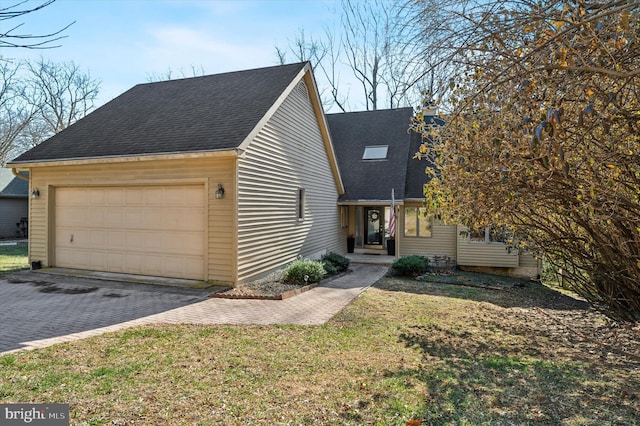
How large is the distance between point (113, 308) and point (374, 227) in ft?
42.0

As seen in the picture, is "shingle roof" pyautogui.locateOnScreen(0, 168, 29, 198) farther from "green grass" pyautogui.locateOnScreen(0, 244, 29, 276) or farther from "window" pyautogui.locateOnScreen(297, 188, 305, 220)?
"window" pyautogui.locateOnScreen(297, 188, 305, 220)

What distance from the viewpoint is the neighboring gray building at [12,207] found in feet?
73.6

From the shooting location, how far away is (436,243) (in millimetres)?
15516

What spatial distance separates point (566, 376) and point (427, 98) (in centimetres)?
380

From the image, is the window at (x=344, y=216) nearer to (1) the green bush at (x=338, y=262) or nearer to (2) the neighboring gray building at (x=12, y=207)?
(1) the green bush at (x=338, y=262)

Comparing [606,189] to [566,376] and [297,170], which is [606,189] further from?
[297,170]

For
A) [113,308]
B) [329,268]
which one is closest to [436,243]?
[329,268]

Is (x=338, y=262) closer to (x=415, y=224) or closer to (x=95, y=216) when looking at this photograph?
(x=415, y=224)

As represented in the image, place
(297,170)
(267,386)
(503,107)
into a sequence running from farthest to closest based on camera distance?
1. (297,170)
2. (503,107)
3. (267,386)

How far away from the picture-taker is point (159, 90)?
44.9ft

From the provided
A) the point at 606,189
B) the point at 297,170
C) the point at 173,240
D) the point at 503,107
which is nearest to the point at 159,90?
the point at 297,170

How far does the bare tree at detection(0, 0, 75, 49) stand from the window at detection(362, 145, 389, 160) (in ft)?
49.7

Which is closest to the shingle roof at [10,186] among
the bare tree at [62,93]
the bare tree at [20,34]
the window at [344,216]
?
the bare tree at [62,93]

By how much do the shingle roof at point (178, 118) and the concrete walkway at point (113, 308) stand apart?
332 cm
